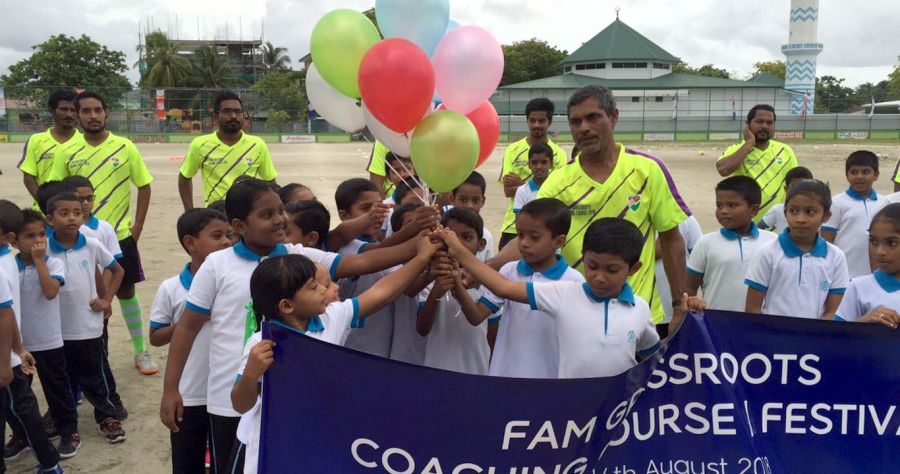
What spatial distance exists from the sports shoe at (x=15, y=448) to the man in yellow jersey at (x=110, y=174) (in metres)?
1.29

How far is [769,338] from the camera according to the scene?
2973 millimetres

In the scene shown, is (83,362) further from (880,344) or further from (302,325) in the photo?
(880,344)

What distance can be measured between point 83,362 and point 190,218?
1.41 meters

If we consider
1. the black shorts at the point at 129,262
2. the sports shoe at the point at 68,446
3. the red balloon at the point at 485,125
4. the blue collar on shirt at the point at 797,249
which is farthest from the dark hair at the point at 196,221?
the blue collar on shirt at the point at 797,249

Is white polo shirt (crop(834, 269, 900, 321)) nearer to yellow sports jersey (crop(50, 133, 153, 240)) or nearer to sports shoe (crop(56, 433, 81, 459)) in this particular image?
sports shoe (crop(56, 433, 81, 459))

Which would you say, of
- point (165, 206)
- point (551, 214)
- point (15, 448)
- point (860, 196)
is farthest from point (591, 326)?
point (165, 206)

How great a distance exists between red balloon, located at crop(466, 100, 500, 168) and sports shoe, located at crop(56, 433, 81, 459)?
9.16ft

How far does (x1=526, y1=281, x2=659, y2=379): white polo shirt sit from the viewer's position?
2.93 meters

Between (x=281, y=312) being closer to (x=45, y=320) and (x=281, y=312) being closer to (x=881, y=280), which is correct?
(x=45, y=320)

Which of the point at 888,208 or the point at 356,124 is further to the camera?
the point at 356,124

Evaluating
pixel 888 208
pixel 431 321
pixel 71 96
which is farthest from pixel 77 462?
pixel 888 208

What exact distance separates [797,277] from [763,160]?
260cm

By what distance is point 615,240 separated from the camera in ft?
9.66

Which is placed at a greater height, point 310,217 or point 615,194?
point 615,194
